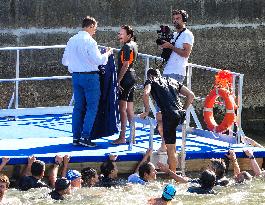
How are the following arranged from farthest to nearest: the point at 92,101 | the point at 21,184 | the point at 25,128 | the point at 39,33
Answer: the point at 39,33
the point at 25,128
the point at 92,101
the point at 21,184

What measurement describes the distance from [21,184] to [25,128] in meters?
2.61

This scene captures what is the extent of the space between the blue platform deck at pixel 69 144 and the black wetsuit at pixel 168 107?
0.66 meters

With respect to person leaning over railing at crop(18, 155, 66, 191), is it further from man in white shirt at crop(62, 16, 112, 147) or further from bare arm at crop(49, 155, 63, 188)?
man in white shirt at crop(62, 16, 112, 147)

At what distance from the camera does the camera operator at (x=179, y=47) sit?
46.8ft

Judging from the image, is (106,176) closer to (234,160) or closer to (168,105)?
(168,105)

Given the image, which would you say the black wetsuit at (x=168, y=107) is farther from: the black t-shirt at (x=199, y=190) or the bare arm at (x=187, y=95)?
the black t-shirt at (x=199, y=190)

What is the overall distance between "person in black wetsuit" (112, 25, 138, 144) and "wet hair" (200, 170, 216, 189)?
5.25ft

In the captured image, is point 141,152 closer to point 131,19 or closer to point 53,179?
point 53,179

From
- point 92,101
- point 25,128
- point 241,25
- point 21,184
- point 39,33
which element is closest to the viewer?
point 21,184

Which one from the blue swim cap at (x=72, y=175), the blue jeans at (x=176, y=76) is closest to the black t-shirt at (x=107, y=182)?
the blue swim cap at (x=72, y=175)

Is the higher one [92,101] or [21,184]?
[92,101]

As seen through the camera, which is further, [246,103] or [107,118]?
[246,103]

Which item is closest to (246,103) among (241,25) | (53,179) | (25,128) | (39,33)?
(241,25)

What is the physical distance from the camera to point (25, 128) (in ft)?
51.4
